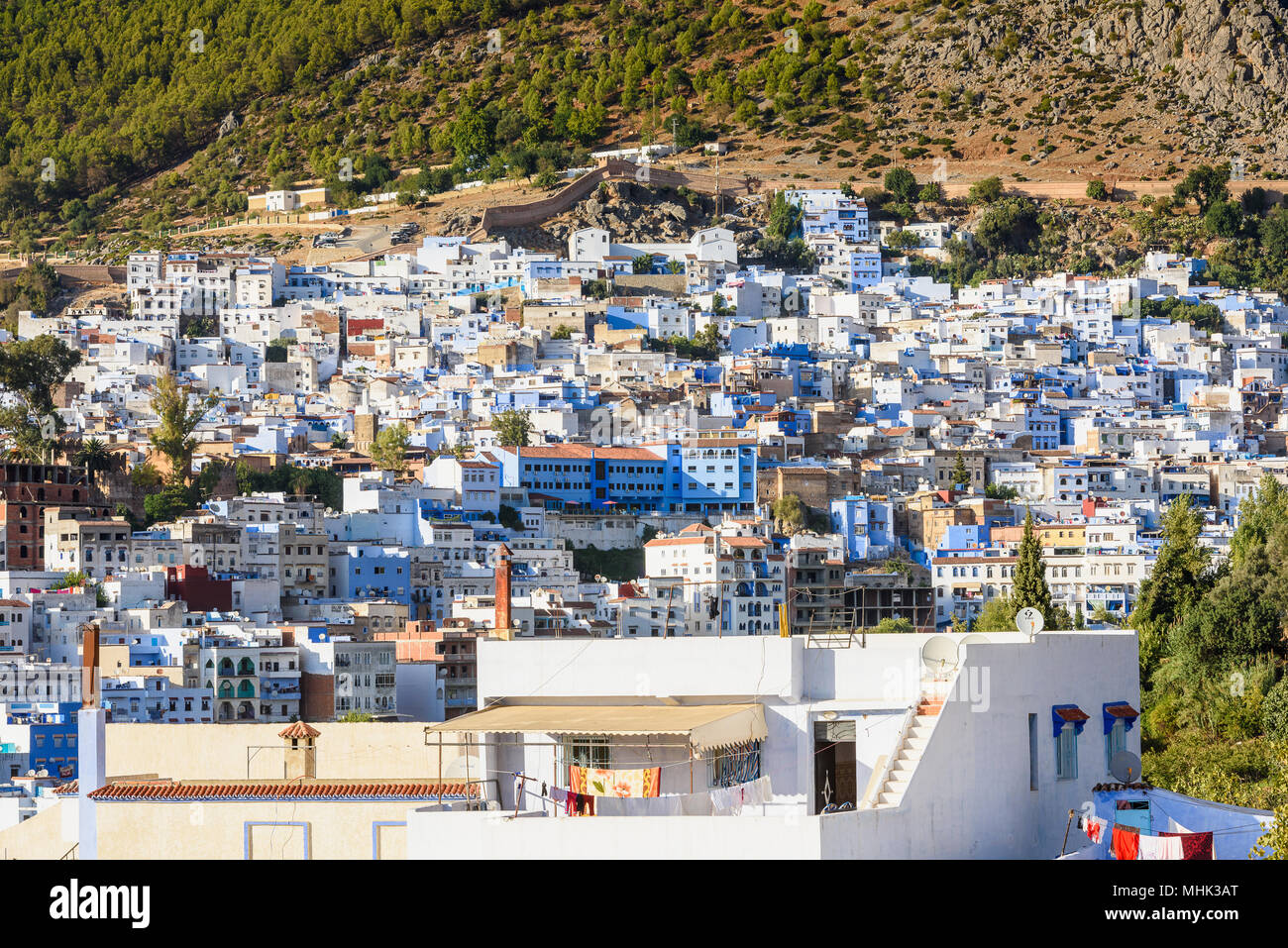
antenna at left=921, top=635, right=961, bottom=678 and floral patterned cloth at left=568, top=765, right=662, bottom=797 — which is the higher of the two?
antenna at left=921, top=635, right=961, bottom=678

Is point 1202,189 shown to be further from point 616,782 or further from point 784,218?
point 616,782

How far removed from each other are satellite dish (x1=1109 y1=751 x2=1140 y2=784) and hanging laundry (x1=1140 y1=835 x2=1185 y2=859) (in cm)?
135

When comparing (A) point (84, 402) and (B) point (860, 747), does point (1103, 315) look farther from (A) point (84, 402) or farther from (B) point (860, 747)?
(B) point (860, 747)

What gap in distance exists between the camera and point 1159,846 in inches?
Answer: 410

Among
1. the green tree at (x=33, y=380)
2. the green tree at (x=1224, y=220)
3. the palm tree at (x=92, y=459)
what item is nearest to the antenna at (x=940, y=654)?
the palm tree at (x=92, y=459)

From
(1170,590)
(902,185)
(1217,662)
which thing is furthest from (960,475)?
(1217,662)

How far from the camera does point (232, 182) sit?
91.8 metres

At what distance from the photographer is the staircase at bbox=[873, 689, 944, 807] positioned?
10289 mm

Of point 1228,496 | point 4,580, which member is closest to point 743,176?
point 1228,496

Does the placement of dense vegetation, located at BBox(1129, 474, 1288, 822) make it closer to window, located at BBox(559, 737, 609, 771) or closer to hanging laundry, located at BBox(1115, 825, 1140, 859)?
hanging laundry, located at BBox(1115, 825, 1140, 859)

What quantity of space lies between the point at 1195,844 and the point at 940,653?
1537mm

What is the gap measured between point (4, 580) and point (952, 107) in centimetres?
5512

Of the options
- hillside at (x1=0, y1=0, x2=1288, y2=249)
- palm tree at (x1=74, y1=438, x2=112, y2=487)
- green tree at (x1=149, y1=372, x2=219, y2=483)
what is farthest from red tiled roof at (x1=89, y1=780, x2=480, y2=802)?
hillside at (x1=0, y1=0, x2=1288, y2=249)
